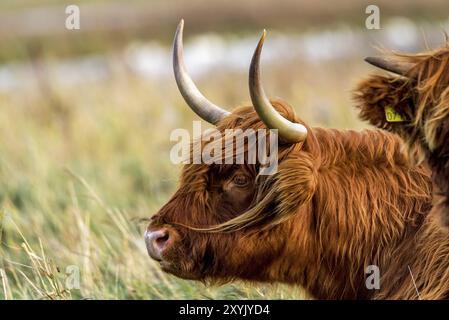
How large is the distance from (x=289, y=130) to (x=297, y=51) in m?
11.4

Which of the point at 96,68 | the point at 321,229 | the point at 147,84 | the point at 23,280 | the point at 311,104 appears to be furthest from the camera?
the point at 96,68

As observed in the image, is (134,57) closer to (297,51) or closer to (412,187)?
(297,51)

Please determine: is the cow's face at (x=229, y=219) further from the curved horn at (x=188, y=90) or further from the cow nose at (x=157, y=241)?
the curved horn at (x=188, y=90)

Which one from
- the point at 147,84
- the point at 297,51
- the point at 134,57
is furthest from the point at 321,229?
the point at 134,57

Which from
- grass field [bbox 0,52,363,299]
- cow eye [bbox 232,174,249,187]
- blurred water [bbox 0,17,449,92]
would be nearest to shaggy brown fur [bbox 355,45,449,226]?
cow eye [bbox 232,174,249,187]

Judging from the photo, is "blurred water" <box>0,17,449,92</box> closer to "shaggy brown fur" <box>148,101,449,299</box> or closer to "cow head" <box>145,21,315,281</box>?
"shaggy brown fur" <box>148,101,449,299</box>

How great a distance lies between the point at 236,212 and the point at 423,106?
1.01m

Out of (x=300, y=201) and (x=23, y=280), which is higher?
(x=300, y=201)

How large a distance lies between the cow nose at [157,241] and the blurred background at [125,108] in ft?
1.52

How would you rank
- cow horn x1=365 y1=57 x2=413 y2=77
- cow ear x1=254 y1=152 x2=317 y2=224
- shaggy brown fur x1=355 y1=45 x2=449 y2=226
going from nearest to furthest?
shaggy brown fur x1=355 y1=45 x2=449 y2=226
cow horn x1=365 y1=57 x2=413 y2=77
cow ear x1=254 y1=152 x2=317 y2=224

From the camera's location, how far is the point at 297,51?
15820 millimetres

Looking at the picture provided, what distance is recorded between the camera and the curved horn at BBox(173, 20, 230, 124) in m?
4.79

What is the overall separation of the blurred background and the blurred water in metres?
0.06
